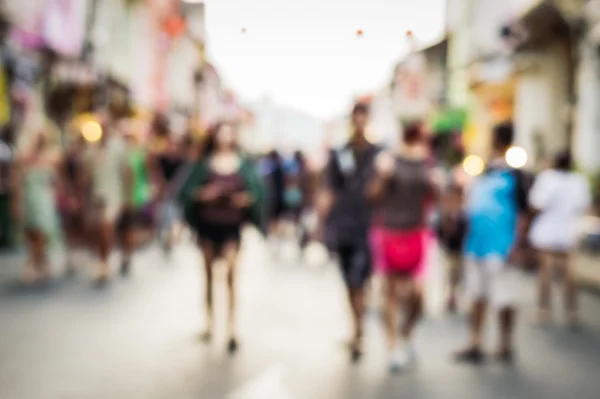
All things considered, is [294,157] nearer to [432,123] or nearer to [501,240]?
[501,240]

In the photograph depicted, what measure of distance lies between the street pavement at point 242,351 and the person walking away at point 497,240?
0.33 metres

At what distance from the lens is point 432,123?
32.6 meters

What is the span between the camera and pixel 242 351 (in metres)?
6.20

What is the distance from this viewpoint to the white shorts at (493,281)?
20.3ft

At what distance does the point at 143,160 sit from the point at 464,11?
878 inches

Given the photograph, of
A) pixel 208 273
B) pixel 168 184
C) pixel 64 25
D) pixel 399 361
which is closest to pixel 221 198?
pixel 208 273

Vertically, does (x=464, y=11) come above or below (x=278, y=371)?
above

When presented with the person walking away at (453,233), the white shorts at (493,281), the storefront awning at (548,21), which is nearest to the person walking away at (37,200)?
the person walking away at (453,233)

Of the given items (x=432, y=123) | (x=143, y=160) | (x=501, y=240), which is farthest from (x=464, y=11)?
(x=501, y=240)

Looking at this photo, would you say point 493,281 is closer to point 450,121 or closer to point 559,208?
point 559,208

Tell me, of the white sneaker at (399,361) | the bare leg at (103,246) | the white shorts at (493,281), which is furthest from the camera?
the bare leg at (103,246)

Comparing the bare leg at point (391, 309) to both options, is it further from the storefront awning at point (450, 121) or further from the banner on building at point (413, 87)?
the banner on building at point (413, 87)

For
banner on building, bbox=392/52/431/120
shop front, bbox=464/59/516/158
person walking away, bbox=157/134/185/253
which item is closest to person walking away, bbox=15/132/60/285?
person walking away, bbox=157/134/185/253

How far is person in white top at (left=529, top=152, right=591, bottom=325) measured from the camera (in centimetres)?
806
